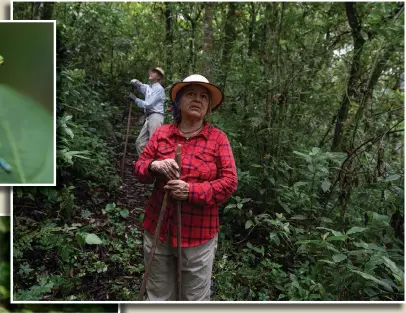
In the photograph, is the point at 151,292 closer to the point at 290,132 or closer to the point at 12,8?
the point at 12,8

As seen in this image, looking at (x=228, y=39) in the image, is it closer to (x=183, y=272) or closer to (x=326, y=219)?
(x=326, y=219)

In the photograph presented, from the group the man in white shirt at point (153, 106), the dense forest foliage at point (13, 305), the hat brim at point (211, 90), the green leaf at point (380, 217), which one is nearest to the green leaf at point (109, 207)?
the man in white shirt at point (153, 106)

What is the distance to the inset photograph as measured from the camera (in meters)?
1.65

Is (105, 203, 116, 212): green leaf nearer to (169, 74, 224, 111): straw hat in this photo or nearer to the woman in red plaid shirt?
the woman in red plaid shirt

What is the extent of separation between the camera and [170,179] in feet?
4.83

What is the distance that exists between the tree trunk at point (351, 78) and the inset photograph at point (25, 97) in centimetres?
191

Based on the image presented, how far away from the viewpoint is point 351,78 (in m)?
2.73

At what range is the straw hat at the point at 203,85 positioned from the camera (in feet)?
4.99

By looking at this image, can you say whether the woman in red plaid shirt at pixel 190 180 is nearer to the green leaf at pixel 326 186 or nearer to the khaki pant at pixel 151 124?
the green leaf at pixel 326 186

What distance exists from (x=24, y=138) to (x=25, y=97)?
186 mm

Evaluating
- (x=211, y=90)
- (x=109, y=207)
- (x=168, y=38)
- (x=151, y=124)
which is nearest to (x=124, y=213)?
(x=109, y=207)

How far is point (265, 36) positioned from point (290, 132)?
0.83 metres

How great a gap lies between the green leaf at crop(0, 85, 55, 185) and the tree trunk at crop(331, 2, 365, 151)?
198 centimetres

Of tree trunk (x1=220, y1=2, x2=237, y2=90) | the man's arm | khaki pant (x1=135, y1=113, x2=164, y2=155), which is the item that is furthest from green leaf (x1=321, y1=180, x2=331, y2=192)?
the man's arm
